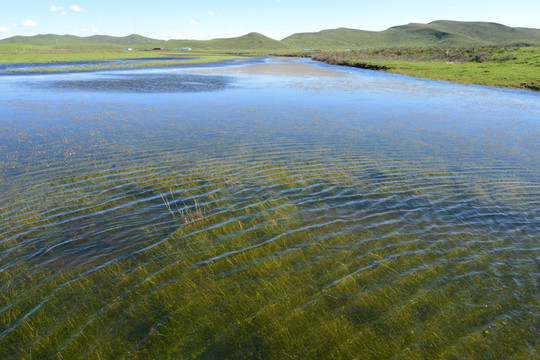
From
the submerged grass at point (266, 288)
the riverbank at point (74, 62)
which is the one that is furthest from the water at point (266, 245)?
the riverbank at point (74, 62)

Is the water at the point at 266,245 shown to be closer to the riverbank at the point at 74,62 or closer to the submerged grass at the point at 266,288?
the submerged grass at the point at 266,288

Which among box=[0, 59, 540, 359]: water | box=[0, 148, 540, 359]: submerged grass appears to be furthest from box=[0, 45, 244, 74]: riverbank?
box=[0, 148, 540, 359]: submerged grass

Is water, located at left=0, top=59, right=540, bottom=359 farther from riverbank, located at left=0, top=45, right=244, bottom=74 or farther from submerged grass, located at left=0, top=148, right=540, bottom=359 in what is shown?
riverbank, located at left=0, top=45, right=244, bottom=74

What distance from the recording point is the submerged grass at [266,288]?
574cm

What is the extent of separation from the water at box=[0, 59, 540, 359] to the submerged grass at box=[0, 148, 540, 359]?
36 mm

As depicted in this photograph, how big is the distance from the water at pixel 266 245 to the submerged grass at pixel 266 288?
0.04 metres

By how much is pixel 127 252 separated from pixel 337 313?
5321 mm

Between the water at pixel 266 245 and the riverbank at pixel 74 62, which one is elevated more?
the riverbank at pixel 74 62

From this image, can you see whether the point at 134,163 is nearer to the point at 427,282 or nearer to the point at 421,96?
the point at 427,282

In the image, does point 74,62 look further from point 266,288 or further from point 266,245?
point 266,288

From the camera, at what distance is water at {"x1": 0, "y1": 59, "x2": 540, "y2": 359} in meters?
5.91

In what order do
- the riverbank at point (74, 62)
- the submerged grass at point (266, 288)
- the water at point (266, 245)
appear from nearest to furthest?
1. the submerged grass at point (266, 288)
2. the water at point (266, 245)
3. the riverbank at point (74, 62)

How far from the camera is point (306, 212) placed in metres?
10.3

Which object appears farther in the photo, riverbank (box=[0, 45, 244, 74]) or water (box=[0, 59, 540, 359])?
riverbank (box=[0, 45, 244, 74])
